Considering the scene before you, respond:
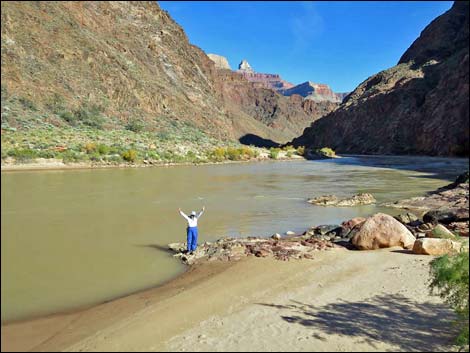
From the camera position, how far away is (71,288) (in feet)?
22.3

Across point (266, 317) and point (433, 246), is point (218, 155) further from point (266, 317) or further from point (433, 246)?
point (266, 317)

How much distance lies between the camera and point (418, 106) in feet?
229

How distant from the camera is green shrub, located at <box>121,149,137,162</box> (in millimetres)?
36737

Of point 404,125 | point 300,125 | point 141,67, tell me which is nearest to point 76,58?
point 141,67

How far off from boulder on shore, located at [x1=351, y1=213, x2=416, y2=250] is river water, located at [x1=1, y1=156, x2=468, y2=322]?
3196 mm

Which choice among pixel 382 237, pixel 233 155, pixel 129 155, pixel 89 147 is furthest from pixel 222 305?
pixel 233 155

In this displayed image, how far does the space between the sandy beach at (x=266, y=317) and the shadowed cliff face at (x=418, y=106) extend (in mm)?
44139

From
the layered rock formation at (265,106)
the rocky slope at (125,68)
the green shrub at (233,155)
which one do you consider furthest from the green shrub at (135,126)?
the layered rock formation at (265,106)

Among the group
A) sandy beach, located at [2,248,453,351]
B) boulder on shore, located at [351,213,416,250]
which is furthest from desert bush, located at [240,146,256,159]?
sandy beach, located at [2,248,453,351]

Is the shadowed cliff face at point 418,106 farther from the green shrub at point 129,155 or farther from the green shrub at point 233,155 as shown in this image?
the green shrub at point 129,155

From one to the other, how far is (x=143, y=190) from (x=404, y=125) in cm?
5883

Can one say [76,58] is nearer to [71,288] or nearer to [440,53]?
[71,288]

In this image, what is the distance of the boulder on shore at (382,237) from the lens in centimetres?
982

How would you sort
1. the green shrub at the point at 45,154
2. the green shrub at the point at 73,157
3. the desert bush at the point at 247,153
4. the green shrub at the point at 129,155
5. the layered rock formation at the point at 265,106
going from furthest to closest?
the layered rock formation at the point at 265,106
the desert bush at the point at 247,153
the green shrub at the point at 129,155
the green shrub at the point at 73,157
the green shrub at the point at 45,154
